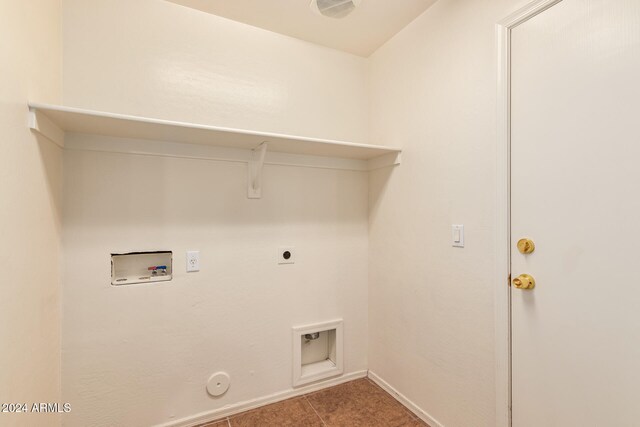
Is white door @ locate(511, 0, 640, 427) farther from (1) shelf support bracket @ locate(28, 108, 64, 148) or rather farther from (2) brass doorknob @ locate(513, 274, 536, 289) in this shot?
(1) shelf support bracket @ locate(28, 108, 64, 148)

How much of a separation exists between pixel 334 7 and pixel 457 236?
1.40 m

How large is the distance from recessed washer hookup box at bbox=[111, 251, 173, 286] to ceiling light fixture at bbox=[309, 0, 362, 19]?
157cm

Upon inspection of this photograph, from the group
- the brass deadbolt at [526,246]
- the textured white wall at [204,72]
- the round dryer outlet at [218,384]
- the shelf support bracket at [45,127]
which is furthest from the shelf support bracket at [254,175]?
the brass deadbolt at [526,246]

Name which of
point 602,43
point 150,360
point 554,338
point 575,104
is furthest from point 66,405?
point 602,43

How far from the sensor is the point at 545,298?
1.17 m

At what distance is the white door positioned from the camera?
95cm

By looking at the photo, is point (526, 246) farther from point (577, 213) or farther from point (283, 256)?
point (283, 256)

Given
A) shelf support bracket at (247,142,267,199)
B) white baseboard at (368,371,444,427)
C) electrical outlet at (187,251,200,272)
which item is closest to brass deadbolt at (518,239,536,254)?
white baseboard at (368,371,444,427)

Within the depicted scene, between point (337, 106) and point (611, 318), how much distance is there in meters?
1.83

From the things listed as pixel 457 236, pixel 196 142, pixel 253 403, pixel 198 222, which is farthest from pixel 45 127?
pixel 457 236

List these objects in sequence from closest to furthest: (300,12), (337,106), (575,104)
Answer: (575,104), (300,12), (337,106)

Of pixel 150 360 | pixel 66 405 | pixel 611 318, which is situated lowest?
pixel 66 405

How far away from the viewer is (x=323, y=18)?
1781mm

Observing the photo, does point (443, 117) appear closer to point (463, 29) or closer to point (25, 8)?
point (463, 29)
